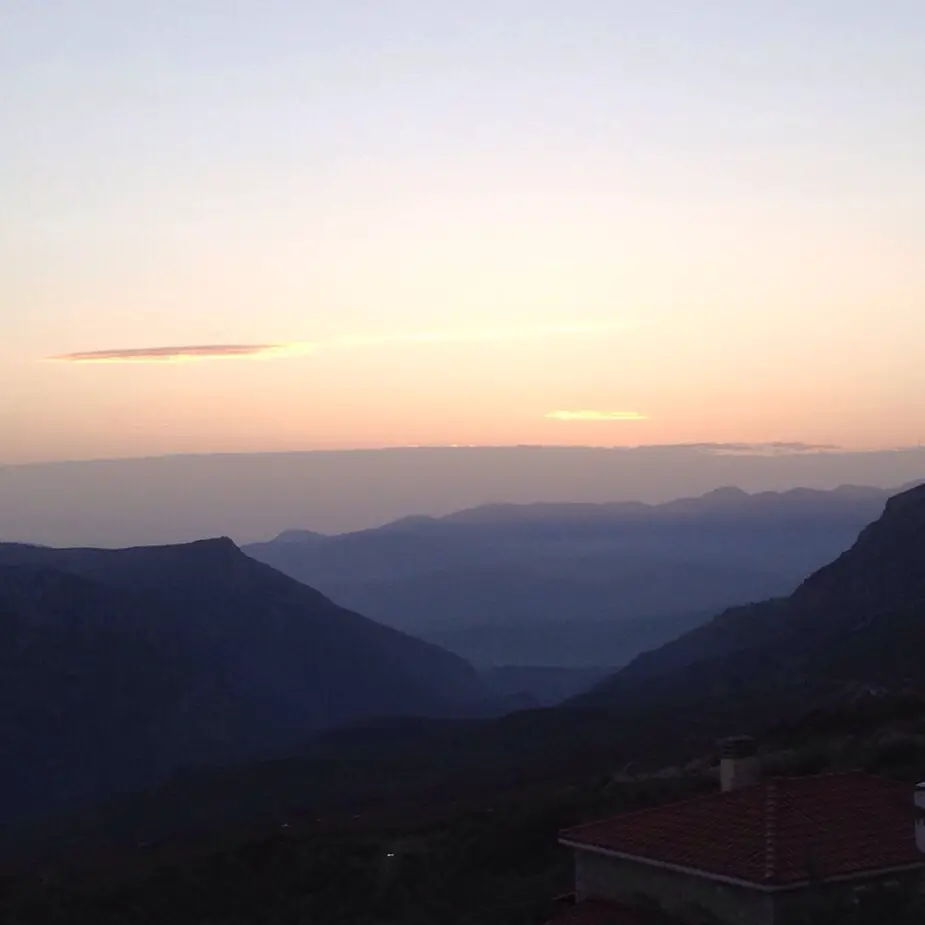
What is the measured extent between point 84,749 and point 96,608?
16.3m

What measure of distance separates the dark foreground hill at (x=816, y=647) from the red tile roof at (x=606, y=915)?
34343 mm

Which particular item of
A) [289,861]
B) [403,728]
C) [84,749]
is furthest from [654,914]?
[84,749]

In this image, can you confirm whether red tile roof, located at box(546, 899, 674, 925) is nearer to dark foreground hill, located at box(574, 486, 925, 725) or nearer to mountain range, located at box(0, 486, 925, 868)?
mountain range, located at box(0, 486, 925, 868)

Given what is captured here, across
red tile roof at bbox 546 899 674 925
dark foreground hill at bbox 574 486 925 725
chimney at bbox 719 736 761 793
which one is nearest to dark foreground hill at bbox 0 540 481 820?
dark foreground hill at bbox 574 486 925 725

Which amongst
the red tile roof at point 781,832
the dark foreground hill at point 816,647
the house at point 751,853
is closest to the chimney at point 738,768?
the house at point 751,853

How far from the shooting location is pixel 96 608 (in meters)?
101

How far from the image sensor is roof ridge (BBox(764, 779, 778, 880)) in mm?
13570

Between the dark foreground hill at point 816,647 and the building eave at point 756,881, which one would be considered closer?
the building eave at point 756,881

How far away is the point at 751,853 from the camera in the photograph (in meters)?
14.1

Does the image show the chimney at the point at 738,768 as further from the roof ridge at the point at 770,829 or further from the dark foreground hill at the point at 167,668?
the dark foreground hill at the point at 167,668

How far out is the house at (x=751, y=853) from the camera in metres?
13.5

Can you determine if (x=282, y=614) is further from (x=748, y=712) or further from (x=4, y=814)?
(x=748, y=712)

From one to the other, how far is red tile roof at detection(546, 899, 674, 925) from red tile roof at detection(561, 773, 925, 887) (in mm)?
654

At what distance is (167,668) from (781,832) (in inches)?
3486
